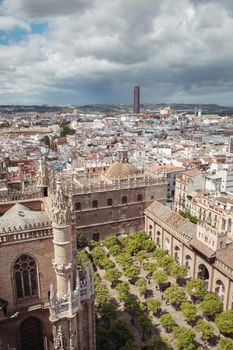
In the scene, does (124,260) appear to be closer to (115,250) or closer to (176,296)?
(115,250)

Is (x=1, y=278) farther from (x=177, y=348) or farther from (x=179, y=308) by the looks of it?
(x=179, y=308)

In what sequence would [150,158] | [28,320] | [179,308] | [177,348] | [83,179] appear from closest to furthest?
[28,320]
[177,348]
[179,308]
[83,179]
[150,158]

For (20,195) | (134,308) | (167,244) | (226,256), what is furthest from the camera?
(167,244)

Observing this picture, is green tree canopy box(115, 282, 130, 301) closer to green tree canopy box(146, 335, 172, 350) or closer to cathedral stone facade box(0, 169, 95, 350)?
green tree canopy box(146, 335, 172, 350)

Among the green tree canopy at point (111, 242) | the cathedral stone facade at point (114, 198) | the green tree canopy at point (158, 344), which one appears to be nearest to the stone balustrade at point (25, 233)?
the green tree canopy at point (158, 344)

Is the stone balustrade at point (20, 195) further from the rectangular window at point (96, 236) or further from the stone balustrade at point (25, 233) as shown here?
the rectangular window at point (96, 236)

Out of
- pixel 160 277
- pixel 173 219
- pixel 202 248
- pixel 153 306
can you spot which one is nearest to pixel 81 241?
pixel 173 219

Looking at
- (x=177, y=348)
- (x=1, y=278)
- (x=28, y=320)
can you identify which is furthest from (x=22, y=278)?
(x=177, y=348)
